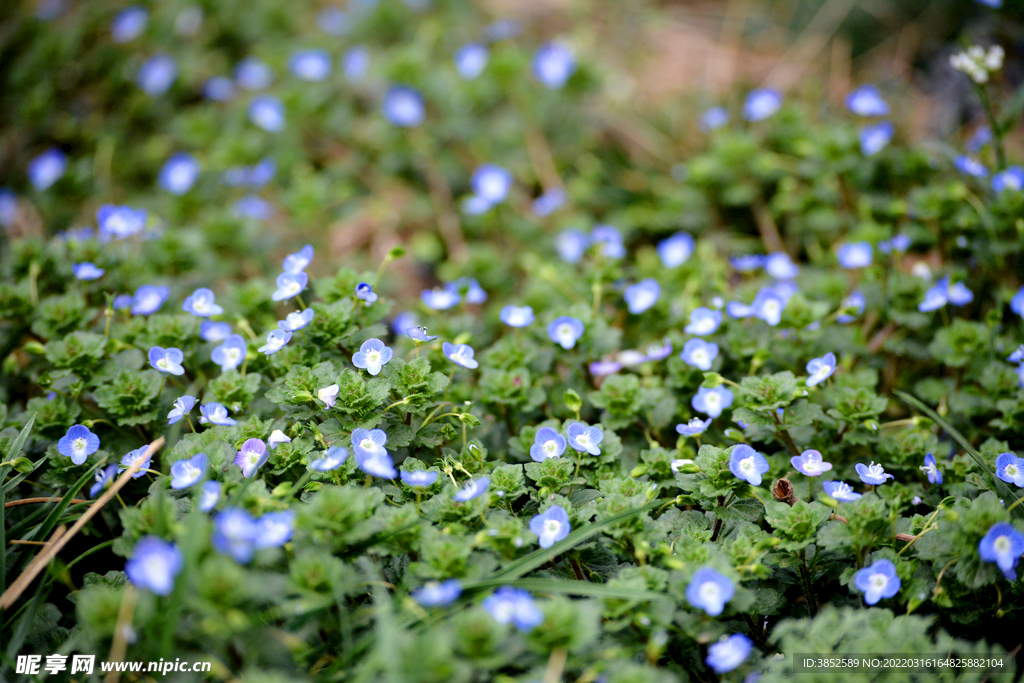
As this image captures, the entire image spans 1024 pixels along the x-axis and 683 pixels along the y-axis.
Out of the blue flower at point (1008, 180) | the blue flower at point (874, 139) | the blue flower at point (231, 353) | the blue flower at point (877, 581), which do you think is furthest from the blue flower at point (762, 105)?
the blue flower at point (231, 353)

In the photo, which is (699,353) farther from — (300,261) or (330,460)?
(300,261)

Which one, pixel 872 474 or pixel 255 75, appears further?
pixel 255 75

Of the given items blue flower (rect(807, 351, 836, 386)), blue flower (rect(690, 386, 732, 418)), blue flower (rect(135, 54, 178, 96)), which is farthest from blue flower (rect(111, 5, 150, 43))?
blue flower (rect(807, 351, 836, 386))

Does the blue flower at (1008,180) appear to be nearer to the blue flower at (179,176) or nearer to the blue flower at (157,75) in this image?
the blue flower at (179,176)

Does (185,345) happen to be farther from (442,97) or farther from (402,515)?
(442,97)

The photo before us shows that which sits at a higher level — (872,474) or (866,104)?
(866,104)

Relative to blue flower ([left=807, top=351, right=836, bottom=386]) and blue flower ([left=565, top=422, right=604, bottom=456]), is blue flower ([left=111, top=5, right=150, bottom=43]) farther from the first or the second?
blue flower ([left=807, top=351, right=836, bottom=386])

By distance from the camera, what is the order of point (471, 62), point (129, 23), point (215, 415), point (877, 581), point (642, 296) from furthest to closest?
point (129, 23), point (471, 62), point (642, 296), point (215, 415), point (877, 581)

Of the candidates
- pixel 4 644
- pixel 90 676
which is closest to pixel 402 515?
pixel 90 676

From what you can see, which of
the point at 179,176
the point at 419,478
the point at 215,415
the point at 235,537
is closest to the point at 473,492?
the point at 419,478
